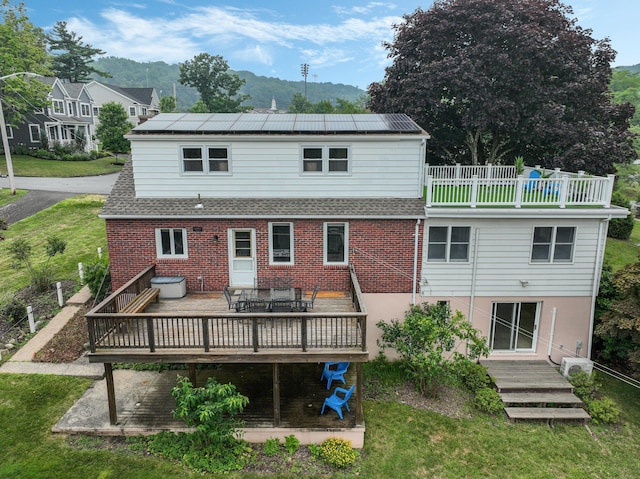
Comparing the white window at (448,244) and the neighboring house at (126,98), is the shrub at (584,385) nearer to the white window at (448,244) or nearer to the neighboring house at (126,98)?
the white window at (448,244)

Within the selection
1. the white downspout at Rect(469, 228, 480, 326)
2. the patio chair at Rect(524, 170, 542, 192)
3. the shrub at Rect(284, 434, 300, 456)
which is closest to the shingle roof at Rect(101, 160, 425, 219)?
the white downspout at Rect(469, 228, 480, 326)

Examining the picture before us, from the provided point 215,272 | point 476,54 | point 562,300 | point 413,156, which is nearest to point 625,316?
point 562,300

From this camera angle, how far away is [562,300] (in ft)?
42.9

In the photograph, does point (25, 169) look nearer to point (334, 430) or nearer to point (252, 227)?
point (252, 227)

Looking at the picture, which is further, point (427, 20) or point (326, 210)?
point (427, 20)

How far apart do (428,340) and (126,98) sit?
54.2m

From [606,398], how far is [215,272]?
11895mm

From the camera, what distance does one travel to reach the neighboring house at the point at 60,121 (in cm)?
4031

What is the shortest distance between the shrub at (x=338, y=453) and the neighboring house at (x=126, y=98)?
48.4 metres

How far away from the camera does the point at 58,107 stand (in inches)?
1665

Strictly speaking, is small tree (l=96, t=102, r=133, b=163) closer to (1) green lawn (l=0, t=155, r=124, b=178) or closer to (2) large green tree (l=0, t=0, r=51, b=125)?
(1) green lawn (l=0, t=155, r=124, b=178)

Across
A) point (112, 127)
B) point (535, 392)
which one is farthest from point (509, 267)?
point (112, 127)

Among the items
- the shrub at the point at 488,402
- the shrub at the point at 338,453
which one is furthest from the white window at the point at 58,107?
the shrub at the point at 488,402

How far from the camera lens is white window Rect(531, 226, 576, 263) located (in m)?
12.6
